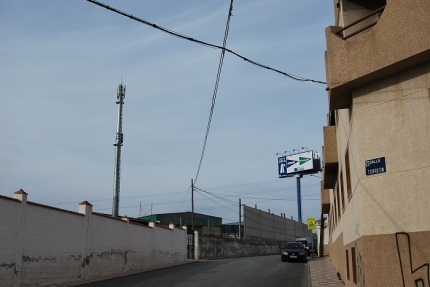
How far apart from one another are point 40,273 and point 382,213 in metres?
13.9

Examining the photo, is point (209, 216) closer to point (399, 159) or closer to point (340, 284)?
point (340, 284)

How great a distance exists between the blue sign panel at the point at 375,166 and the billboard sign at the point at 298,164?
64.0 metres

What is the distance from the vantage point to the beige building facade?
758 cm

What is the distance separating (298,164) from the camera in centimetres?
7294

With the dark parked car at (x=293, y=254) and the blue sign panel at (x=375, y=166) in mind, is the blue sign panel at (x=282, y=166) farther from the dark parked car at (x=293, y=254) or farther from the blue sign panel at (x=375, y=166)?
the blue sign panel at (x=375, y=166)

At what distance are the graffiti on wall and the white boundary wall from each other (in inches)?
507

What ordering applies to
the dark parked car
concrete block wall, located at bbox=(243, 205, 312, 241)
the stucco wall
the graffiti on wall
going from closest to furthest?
the graffiti on wall < the stucco wall < the dark parked car < concrete block wall, located at bbox=(243, 205, 312, 241)

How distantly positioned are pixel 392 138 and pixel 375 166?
598 millimetres

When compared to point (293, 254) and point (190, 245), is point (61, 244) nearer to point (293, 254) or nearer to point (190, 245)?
point (293, 254)

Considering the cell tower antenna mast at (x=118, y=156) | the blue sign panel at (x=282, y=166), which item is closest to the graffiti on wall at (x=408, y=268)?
the cell tower antenna mast at (x=118, y=156)

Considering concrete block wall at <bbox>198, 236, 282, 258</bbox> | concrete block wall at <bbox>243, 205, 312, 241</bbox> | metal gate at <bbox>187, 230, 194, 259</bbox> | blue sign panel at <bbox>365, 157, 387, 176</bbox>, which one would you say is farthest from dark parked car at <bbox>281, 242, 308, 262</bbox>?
concrete block wall at <bbox>243, 205, 312, 241</bbox>

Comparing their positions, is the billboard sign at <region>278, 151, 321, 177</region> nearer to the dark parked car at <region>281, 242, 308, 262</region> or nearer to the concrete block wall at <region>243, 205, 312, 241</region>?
the concrete block wall at <region>243, 205, 312, 241</region>

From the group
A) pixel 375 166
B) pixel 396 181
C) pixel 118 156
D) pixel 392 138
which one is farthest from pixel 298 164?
pixel 396 181

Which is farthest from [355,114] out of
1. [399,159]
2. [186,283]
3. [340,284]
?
[186,283]
